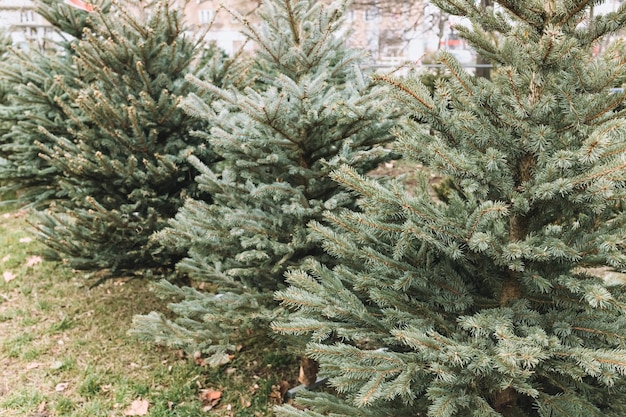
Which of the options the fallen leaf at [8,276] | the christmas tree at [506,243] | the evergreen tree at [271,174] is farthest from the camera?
the fallen leaf at [8,276]

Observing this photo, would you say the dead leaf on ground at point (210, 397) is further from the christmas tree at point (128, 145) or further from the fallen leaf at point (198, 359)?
the christmas tree at point (128, 145)

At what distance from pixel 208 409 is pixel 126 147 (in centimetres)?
243

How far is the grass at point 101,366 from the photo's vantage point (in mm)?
3807

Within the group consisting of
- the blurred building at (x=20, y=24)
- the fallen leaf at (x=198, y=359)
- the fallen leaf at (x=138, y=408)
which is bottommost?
the fallen leaf at (x=138, y=408)

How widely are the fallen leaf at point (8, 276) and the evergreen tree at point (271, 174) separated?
125 inches

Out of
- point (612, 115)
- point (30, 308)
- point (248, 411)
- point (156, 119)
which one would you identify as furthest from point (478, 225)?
point (30, 308)

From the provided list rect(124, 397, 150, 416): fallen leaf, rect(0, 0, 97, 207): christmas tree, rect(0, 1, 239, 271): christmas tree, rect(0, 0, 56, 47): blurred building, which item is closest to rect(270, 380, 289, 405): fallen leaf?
rect(124, 397, 150, 416): fallen leaf

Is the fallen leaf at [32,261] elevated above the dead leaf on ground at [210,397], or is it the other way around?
the fallen leaf at [32,261]

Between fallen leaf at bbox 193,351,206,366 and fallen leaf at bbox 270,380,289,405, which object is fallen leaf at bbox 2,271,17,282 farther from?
fallen leaf at bbox 270,380,289,405

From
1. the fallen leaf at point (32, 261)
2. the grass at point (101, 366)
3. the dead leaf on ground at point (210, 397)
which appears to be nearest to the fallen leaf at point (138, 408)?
the grass at point (101, 366)

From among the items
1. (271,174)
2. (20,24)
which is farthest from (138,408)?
(20,24)

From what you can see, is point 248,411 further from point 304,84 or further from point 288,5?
point 288,5

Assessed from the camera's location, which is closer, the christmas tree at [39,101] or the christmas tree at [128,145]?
the christmas tree at [128,145]

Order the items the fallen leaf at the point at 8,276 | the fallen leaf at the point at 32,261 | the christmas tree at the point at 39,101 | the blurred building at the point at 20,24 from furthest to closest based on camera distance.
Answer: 1. the blurred building at the point at 20,24
2. the fallen leaf at the point at 32,261
3. the fallen leaf at the point at 8,276
4. the christmas tree at the point at 39,101
